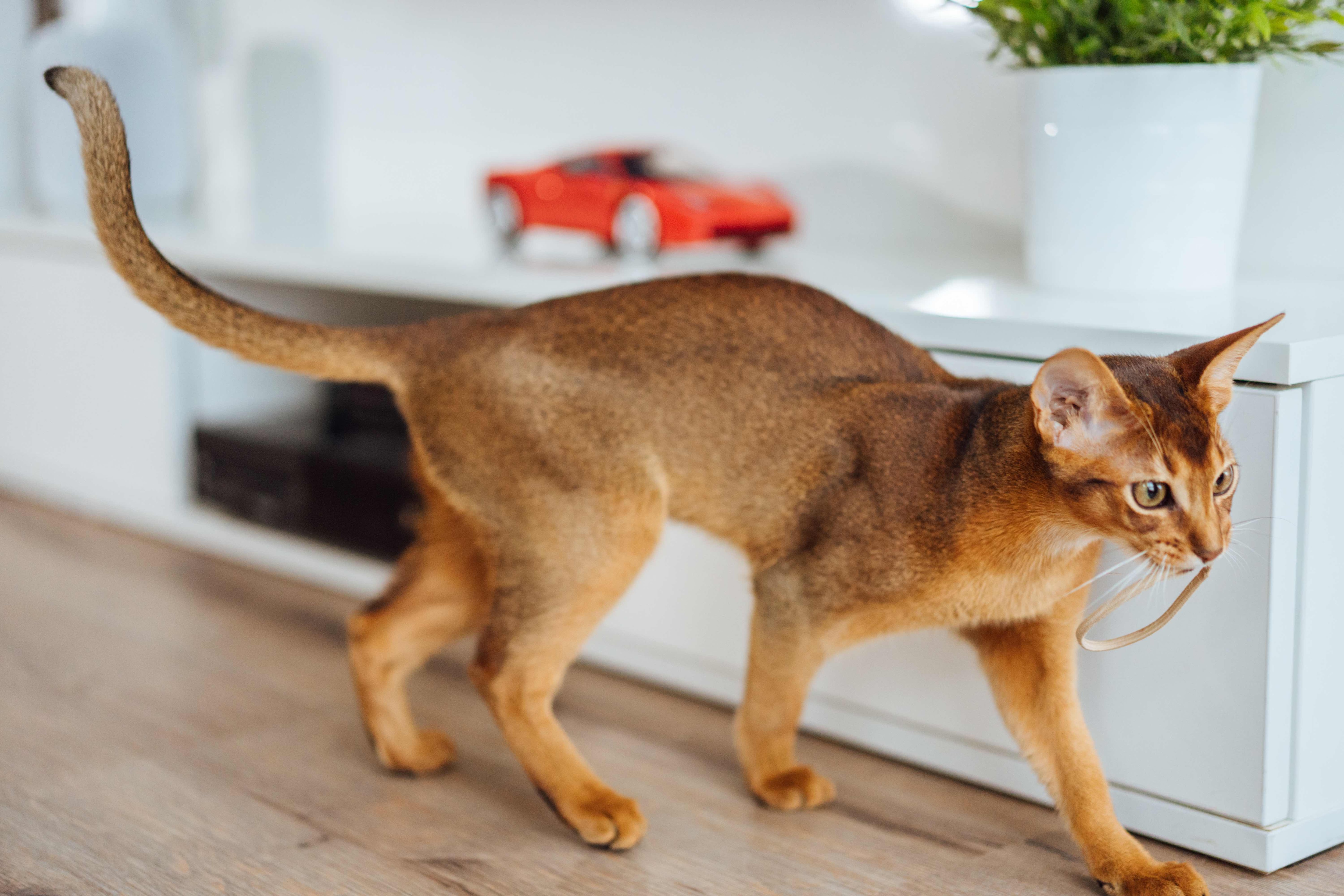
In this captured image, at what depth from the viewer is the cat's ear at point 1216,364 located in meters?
0.99

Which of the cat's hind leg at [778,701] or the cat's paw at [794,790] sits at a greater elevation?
the cat's hind leg at [778,701]

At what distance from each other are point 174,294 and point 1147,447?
859 mm

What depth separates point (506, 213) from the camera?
2199 millimetres

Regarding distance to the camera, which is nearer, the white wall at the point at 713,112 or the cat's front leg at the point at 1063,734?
the cat's front leg at the point at 1063,734

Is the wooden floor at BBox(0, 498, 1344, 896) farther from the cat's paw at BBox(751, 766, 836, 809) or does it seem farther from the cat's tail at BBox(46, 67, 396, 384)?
the cat's tail at BBox(46, 67, 396, 384)

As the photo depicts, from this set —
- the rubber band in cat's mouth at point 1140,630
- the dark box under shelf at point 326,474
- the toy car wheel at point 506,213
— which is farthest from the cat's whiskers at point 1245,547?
the toy car wheel at point 506,213

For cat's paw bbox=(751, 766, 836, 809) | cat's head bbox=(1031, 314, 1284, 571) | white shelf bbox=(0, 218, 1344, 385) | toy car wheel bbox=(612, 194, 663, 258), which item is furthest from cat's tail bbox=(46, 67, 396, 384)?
toy car wheel bbox=(612, 194, 663, 258)

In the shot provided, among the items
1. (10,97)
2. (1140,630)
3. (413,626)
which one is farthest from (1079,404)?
(10,97)

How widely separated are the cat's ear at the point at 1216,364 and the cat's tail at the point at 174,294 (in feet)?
2.38

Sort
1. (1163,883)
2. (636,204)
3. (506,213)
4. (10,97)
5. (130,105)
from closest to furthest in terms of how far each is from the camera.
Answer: (1163,883), (636,204), (506,213), (130,105), (10,97)

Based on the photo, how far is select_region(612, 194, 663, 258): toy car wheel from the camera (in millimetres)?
1995

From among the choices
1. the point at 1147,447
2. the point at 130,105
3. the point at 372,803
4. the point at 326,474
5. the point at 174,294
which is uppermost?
the point at 130,105

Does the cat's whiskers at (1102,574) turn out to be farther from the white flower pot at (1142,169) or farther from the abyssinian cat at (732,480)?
the white flower pot at (1142,169)

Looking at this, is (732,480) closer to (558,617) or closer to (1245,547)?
(558,617)
